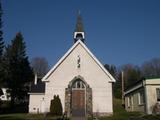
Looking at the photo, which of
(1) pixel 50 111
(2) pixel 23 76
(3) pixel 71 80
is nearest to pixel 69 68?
(3) pixel 71 80

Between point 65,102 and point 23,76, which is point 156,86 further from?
point 23,76

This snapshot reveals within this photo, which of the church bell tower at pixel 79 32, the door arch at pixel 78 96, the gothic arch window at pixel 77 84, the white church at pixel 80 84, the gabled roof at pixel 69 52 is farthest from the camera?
the church bell tower at pixel 79 32

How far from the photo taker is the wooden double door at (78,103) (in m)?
26.4

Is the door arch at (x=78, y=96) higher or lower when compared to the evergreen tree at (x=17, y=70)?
lower

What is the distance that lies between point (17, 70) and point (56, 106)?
2628 cm

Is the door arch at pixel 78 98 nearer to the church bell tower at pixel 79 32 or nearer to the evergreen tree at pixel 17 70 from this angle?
the church bell tower at pixel 79 32

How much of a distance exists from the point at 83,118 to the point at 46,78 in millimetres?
5812

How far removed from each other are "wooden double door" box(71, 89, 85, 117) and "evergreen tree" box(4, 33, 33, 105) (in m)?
23.9

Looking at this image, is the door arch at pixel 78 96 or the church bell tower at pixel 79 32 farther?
the church bell tower at pixel 79 32

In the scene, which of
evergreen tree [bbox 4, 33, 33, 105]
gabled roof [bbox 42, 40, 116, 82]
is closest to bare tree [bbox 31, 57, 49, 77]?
evergreen tree [bbox 4, 33, 33, 105]

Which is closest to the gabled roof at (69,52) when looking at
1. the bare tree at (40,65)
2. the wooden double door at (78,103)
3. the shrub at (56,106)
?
the shrub at (56,106)

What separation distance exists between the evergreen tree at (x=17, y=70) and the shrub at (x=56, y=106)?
23.8 meters

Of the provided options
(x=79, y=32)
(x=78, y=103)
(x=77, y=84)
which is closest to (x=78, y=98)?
(x=78, y=103)

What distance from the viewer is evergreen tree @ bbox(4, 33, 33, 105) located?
1922 inches
